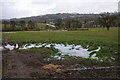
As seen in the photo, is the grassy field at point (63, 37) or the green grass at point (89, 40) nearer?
the green grass at point (89, 40)

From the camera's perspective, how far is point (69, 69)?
1370cm

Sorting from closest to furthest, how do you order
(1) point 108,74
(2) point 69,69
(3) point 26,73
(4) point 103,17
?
(1) point 108,74 → (3) point 26,73 → (2) point 69,69 → (4) point 103,17

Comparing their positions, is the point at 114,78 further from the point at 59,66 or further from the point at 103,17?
the point at 103,17

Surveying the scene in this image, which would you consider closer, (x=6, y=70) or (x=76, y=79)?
(x=76, y=79)

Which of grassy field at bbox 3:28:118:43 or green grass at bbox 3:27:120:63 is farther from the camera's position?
grassy field at bbox 3:28:118:43

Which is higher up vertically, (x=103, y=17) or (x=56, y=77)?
(x=103, y=17)

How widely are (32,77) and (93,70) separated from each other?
16.8ft

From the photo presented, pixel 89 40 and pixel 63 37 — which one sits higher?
pixel 63 37

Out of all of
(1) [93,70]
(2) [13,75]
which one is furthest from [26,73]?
(1) [93,70]

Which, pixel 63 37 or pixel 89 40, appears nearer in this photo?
pixel 89 40

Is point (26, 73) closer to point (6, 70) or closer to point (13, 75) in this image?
point (13, 75)

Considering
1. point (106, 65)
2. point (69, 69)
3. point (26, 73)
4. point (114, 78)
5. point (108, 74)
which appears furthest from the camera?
point (106, 65)

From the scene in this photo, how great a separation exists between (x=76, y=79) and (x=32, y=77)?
334 centimetres

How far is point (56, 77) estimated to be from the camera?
38.5 feet
